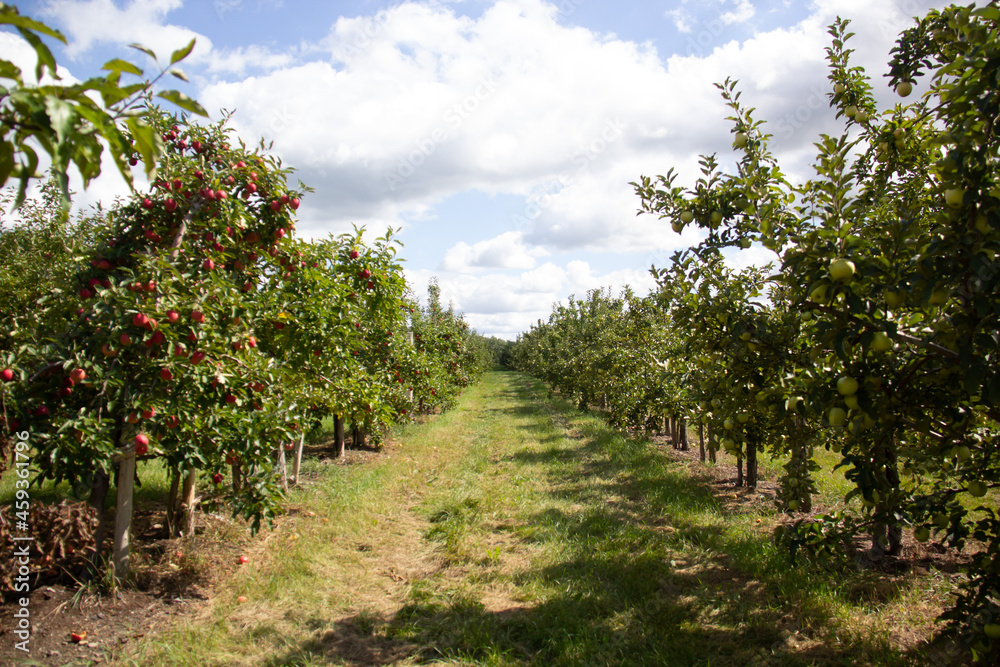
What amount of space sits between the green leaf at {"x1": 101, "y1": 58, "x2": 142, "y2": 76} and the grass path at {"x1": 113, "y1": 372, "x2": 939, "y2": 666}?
366 centimetres

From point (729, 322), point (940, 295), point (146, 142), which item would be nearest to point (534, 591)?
point (729, 322)

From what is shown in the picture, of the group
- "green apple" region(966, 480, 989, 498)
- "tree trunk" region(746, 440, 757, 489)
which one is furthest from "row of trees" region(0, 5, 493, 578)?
"tree trunk" region(746, 440, 757, 489)

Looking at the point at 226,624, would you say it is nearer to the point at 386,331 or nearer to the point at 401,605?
the point at 401,605

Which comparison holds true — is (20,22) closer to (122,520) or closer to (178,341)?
(178,341)

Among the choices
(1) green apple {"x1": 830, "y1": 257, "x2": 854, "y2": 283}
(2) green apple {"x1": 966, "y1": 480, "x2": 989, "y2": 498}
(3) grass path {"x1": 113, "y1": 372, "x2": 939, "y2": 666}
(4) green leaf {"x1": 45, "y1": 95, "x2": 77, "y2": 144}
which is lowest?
(3) grass path {"x1": 113, "y1": 372, "x2": 939, "y2": 666}

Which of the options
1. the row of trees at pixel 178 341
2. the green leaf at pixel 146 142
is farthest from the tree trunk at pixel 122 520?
the green leaf at pixel 146 142

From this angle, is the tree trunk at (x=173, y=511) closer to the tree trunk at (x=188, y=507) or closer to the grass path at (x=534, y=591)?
the tree trunk at (x=188, y=507)

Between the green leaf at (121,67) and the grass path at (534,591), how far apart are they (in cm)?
366

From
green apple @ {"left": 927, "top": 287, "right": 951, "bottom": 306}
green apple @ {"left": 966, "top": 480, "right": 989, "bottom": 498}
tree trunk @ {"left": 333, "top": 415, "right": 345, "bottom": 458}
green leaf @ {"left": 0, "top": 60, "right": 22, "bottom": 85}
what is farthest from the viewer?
tree trunk @ {"left": 333, "top": 415, "right": 345, "bottom": 458}

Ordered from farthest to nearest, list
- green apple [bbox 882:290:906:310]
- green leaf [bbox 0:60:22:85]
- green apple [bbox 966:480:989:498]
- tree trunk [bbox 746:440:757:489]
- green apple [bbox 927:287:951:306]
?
tree trunk [bbox 746:440:757:489] → green apple [bbox 966:480:989:498] → green apple [bbox 882:290:906:310] → green apple [bbox 927:287:951:306] → green leaf [bbox 0:60:22:85]

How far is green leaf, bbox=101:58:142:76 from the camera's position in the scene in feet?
4.00

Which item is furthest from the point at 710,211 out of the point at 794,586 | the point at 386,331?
the point at 386,331

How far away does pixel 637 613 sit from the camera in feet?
13.1

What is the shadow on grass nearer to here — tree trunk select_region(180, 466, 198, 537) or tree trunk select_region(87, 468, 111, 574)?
tree trunk select_region(87, 468, 111, 574)
